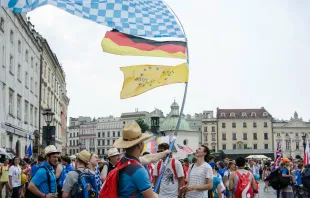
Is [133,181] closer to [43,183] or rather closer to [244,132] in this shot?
[43,183]

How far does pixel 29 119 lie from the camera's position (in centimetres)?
3800

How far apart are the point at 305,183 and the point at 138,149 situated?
669 centimetres

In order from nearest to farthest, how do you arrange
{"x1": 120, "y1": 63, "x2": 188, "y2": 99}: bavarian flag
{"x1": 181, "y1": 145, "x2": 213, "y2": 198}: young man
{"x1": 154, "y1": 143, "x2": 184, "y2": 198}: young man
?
{"x1": 120, "y1": 63, "x2": 188, "y2": 99}: bavarian flag
{"x1": 181, "y1": 145, "x2": 213, "y2": 198}: young man
{"x1": 154, "y1": 143, "x2": 184, "y2": 198}: young man

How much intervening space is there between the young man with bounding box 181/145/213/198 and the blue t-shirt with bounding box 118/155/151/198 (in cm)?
357

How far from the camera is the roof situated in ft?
398

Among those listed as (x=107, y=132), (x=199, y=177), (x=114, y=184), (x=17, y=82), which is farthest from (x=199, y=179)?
(x=107, y=132)

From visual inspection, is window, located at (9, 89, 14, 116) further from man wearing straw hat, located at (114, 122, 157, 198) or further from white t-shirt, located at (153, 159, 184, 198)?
man wearing straw hat, located at (114, 122, 157, 198)

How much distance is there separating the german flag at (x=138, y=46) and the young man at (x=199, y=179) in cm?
229

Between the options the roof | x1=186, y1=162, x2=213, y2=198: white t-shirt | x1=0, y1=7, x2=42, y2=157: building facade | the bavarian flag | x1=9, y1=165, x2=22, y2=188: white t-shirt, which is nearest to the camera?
the bavarian flag

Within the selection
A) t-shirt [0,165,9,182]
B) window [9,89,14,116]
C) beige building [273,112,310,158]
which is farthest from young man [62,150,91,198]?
beige building [273,112,310,158]

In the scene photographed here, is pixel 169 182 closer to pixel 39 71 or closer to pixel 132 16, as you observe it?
pixel 132 16

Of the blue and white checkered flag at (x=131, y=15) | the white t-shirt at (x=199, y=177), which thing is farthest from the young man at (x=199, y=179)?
the blue and white checkered flag at (x=131, y=15)

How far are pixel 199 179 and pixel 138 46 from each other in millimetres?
2756

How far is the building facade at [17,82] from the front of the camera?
29.2 metres
